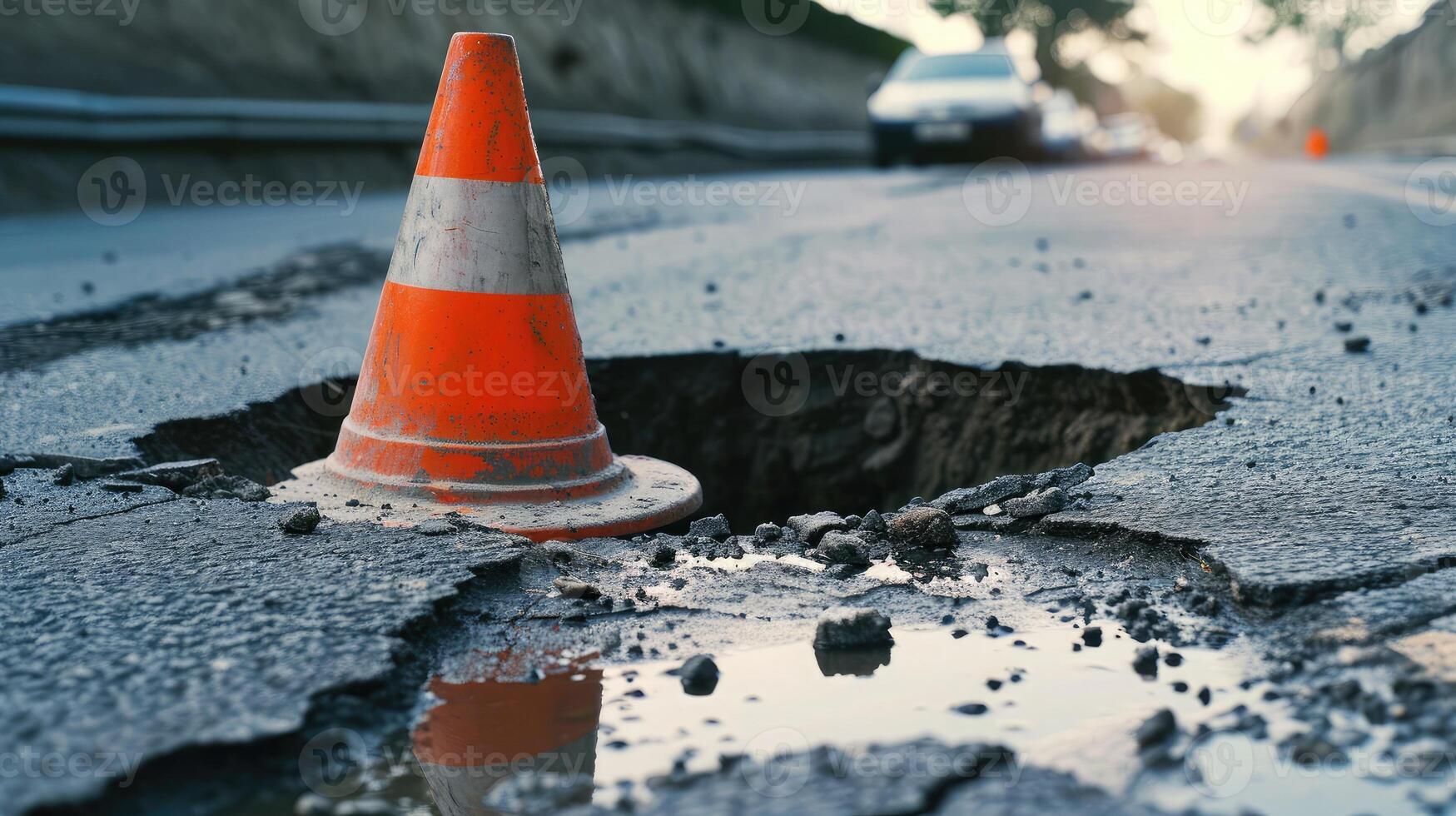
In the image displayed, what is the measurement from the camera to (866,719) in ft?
5.46

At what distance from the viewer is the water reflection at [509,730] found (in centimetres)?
151

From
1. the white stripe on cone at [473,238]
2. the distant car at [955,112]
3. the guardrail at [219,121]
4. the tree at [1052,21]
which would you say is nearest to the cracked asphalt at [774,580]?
the white stripe on cone at [473,238]

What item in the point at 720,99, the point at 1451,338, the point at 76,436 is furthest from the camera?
the point at 720,99

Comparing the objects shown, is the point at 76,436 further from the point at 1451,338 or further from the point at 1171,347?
the point at 1451,338

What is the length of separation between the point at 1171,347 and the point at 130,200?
7.34 m

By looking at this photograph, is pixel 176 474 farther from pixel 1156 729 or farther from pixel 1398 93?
pixel 1398 93

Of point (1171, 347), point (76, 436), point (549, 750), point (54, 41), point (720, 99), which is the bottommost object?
point (549, 750)

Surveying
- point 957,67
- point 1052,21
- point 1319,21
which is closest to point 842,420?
point 957,67

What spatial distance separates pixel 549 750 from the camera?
1.60 metres

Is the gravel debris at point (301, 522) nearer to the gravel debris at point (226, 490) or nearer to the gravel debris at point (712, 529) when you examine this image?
the gravel debris at point (226, 490)

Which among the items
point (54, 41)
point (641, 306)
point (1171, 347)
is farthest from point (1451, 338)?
point (54, 41)

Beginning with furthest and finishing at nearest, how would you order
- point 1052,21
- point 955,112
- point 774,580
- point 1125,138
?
point 1052,21 < point 1125,138 < point 955,112 < point 774,580

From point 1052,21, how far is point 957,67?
30.7m

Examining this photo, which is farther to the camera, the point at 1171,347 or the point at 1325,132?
the point at 1325,132
